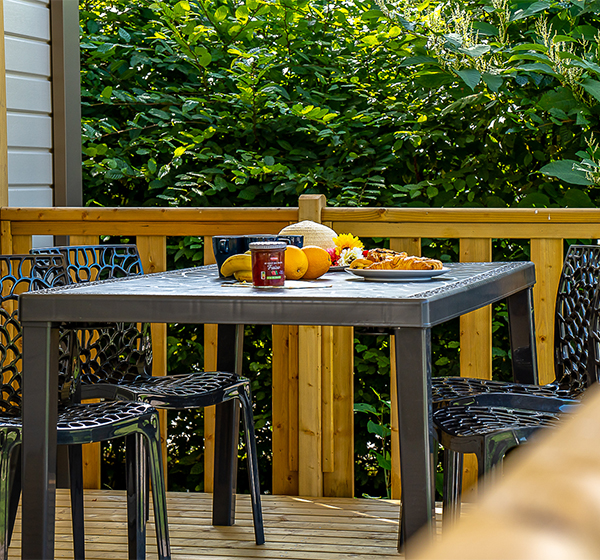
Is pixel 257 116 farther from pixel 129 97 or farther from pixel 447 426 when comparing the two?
pixel 447 426

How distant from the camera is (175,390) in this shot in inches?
86.1

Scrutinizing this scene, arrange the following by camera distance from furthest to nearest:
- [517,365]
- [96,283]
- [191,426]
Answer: [191,426] → [517,365] → [96,283]

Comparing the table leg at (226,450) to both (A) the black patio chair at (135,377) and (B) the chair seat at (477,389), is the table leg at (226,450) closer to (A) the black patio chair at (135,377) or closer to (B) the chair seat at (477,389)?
(A) the black patio chair at (135,377)

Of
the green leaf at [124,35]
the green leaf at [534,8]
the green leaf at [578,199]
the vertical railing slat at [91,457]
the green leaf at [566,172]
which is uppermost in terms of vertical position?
the green leaf at [124,35]

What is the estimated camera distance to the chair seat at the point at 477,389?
203 cm

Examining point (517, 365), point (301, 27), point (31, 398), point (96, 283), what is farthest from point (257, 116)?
point (31, 398)

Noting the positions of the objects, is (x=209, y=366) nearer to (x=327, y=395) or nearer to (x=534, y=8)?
(x=327, y=395)

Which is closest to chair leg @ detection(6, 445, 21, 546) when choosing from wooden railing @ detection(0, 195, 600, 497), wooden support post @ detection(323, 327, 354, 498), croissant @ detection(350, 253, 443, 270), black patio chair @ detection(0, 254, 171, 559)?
black patio chair @ detection(0, 254, 171, 559)

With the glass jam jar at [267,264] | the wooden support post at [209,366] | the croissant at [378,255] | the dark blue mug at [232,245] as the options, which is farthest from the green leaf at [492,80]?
the glass jam jar at [267,264]

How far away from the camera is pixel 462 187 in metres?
3.65

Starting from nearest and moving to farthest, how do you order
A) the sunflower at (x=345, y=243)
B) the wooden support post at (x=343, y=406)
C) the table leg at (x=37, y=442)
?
the table leg at (x=37, y=442) < the sunflower at (x=345, y=243) < the wooden support post at (x=343, y=406)

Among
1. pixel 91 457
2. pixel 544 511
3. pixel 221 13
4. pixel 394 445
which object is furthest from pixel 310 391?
pixel 544 511

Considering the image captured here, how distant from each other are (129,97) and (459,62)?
1808mm

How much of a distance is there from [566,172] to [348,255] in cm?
119
